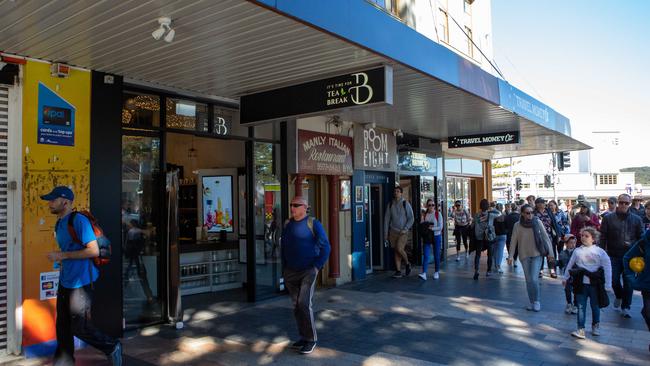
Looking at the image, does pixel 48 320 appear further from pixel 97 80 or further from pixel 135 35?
pixel 135 35

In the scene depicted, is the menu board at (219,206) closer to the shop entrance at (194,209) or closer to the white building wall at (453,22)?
the shop entrance at (194,209)

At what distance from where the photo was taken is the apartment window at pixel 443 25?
18188 mm

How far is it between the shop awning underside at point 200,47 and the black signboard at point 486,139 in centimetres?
330

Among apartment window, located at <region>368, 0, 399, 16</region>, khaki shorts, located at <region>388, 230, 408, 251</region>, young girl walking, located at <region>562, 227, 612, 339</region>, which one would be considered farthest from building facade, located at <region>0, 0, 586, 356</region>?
apartment window, located at <region>368, 0, 399, 16</region>

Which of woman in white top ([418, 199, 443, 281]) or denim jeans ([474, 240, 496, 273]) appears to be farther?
denim jeans ([474, 240, 496, 273])

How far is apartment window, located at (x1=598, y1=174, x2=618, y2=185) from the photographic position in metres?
77.2

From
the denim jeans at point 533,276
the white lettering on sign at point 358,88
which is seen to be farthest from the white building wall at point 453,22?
the white lettering on sign at point 358,88

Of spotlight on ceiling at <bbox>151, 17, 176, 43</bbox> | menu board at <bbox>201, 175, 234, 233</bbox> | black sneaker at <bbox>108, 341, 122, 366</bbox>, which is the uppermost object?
spotlight on ceiling at <bbox>151, 17, 176, 43</bbox>

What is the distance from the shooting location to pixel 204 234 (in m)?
9.98

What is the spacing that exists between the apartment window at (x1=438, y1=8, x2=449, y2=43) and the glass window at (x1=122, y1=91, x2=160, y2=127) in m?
13.7

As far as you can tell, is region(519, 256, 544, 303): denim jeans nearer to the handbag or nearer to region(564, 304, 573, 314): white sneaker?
region(564, 304, 573, 314): white sneaker

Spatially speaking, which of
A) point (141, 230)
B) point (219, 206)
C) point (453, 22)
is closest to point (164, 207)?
point (141, 230)

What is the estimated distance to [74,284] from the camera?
4480 millimetres

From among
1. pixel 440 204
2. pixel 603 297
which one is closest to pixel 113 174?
pixel 603 297
